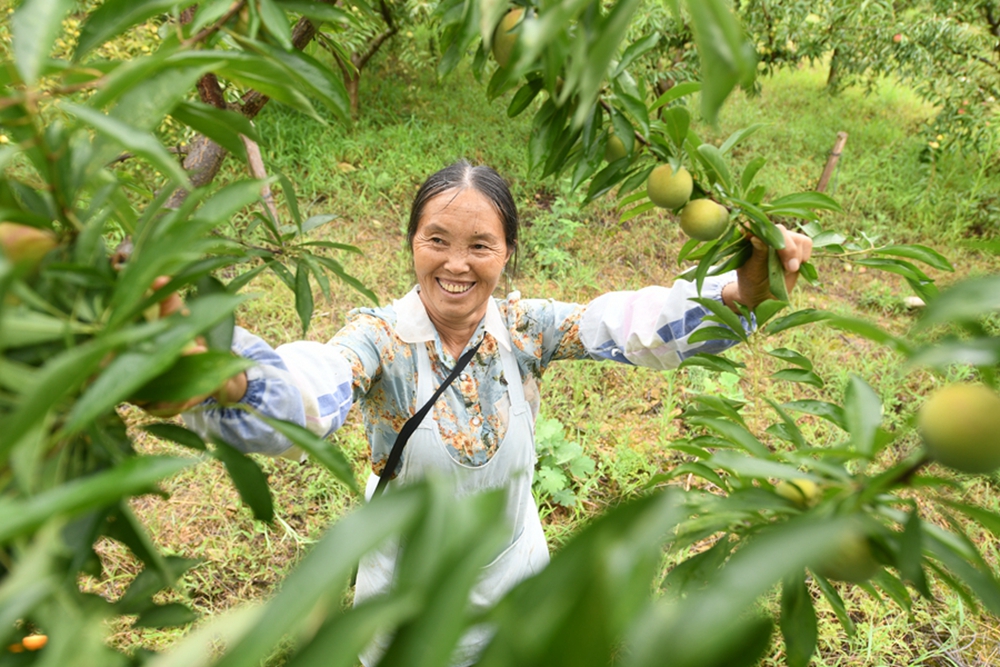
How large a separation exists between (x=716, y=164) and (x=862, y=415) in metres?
0.34

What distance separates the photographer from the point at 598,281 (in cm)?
276

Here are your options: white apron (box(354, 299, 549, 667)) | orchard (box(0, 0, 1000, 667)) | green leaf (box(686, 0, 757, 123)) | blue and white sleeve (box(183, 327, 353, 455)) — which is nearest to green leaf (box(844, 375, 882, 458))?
orchard (box(0, 0, 1000, 667))

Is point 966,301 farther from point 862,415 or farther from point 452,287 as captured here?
point 452,287

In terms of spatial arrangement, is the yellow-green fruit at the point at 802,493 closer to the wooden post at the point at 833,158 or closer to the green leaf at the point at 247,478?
the green leaf at the point at 247,478

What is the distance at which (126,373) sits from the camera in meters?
0.29

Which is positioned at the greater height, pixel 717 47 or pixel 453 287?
pixel 717 47

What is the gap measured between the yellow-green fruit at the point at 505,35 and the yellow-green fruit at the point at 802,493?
0.41 meters

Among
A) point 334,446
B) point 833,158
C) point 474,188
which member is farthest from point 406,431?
point 833,158

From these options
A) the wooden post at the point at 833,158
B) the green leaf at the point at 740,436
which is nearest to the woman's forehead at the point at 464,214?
the green leaf at the point at 740,436

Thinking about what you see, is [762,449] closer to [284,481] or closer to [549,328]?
[549,328]

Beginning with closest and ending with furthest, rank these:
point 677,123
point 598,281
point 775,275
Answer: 1. point 677,123
2. point 775,275
3. point 598,281

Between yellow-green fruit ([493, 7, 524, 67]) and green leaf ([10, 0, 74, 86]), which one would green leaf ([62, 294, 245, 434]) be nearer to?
green leaf ([10, 0, 74, 86])

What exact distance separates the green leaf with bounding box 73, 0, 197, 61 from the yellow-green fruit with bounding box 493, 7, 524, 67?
25 cm

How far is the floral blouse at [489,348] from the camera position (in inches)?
39.9
